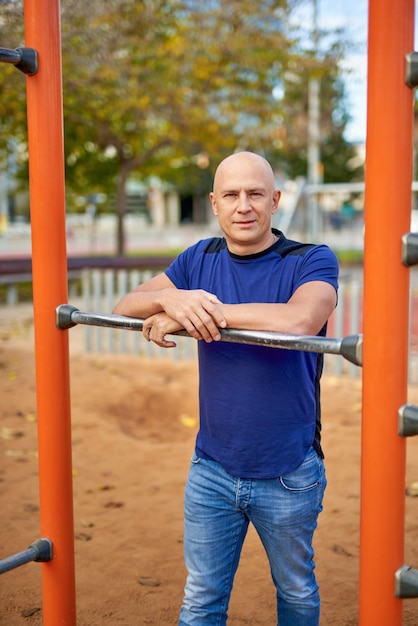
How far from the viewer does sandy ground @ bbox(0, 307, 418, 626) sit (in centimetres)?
268

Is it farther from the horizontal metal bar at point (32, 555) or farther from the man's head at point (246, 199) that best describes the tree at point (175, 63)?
the horizontal metal bar at point (32, 555)

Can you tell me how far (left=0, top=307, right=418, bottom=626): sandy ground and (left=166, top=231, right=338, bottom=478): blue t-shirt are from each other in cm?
105

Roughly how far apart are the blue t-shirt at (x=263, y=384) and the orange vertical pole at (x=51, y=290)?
396 millimetres

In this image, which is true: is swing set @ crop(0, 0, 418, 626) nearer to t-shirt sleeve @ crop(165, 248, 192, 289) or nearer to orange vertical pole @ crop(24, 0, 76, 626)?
t-shirt sleeve @ crop(165, 248, 192, 289)

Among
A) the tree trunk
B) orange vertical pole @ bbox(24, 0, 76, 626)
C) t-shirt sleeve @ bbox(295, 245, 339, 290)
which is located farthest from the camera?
the tree trunk

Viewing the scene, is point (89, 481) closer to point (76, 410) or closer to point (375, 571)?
point (76, 410)

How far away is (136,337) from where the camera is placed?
7.50 meters

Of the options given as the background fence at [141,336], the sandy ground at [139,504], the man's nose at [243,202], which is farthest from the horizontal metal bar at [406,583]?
the background fence at [141,336]

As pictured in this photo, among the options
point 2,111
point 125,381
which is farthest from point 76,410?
point 2,111

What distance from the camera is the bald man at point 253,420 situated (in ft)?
5.73

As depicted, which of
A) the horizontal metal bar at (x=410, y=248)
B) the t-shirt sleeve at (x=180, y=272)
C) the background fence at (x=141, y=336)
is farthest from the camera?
the background fence at (x=141, y=336)

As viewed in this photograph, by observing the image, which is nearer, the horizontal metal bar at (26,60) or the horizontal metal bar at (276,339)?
the horizontal metal bar at (276,339)

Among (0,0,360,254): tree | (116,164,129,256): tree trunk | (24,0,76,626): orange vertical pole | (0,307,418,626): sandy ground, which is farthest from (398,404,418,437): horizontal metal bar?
(116,164,129,256): tree trunk

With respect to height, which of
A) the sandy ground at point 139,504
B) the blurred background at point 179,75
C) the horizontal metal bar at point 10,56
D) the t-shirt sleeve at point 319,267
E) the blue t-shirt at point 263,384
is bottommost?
the sandy ground at point 139,504
